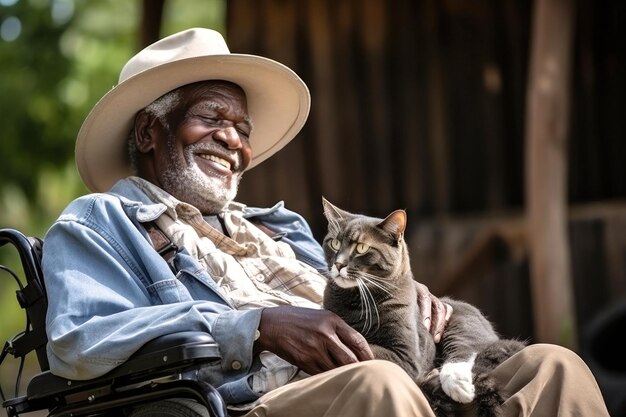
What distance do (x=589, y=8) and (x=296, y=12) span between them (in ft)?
6.86

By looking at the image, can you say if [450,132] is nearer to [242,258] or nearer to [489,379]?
[242,258]

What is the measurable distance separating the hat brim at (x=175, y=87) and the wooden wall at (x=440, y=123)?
3855 millimetres

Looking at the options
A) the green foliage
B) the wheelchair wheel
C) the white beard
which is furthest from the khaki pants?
the green foliage

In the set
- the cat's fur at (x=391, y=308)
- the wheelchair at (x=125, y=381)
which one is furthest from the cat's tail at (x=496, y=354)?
the wheelchair at (x=125, y=381)

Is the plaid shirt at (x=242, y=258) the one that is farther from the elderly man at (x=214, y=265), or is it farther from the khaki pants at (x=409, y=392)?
the khaki pants at (x=409, y=392)

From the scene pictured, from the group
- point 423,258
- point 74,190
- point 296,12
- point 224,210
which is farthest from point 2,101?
point 224,210

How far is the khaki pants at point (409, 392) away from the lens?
3.09 meters

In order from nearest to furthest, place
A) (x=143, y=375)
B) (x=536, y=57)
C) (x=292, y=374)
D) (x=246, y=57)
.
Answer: (x=143, y=375)
(x=292, y=374)
(x=246, y=57)
(x=536, y=57)

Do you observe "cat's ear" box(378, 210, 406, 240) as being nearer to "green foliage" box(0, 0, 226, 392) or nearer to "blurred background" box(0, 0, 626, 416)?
"blurred background" box(0, 0, 626, 416)

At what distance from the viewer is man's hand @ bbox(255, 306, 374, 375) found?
3383 mm

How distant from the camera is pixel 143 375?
336 centimetres

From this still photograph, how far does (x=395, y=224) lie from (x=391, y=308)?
245 millimetres

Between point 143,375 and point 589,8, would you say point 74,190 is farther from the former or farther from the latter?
point 143,375

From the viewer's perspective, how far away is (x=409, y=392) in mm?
3113
